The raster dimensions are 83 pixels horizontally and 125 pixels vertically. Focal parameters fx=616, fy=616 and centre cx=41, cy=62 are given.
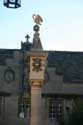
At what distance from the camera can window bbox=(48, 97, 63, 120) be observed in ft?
175

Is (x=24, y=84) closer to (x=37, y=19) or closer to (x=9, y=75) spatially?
(x=9, y=75)

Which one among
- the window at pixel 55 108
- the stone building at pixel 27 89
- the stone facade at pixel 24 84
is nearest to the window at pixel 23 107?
the stone building at pixel 27 89

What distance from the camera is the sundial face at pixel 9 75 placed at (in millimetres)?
53312

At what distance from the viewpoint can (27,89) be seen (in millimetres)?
53156

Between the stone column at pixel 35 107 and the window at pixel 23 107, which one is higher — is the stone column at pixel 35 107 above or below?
above

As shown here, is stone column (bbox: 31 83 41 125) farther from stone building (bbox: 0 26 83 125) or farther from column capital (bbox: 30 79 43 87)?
stone building (bbox: 0 26 83 125)

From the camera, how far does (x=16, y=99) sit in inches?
2090

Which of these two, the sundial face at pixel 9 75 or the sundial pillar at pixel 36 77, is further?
the sundial face at pixel 9 75

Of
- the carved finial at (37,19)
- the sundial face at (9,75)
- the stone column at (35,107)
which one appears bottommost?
the stone column at (35,107)

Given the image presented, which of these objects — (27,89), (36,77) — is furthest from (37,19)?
(27,89)

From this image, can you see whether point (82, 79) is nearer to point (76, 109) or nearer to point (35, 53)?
point (76, 109)

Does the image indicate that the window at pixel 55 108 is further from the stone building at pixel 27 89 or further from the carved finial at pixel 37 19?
the carved finial at pixel 37 19

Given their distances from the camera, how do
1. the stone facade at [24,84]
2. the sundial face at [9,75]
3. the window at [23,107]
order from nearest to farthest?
the stone facade at [24,84] < the window at [23,107] < the sundial face at [9,75]

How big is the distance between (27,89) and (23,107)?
159cm
